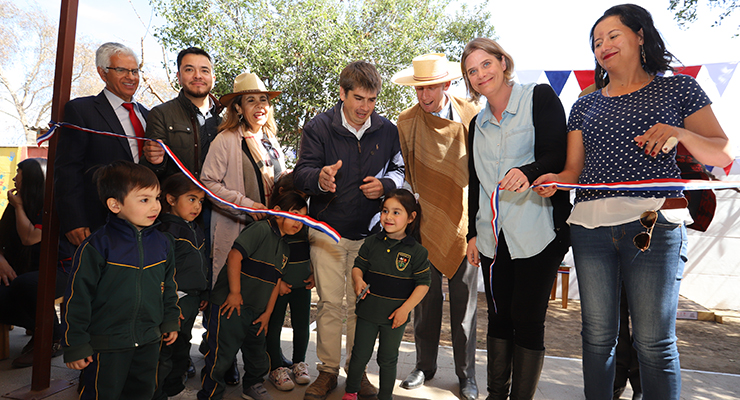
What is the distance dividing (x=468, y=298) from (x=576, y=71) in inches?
114

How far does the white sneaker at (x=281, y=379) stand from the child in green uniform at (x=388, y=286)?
484 millimetres

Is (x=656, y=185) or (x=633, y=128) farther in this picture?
(x=633, y=128)

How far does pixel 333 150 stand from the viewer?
2639 millimetres

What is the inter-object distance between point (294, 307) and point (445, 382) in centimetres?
112

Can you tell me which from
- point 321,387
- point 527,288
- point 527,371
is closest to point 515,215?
point 527,288

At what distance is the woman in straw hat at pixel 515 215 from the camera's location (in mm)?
2066

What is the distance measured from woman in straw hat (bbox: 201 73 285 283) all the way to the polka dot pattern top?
1796 mm

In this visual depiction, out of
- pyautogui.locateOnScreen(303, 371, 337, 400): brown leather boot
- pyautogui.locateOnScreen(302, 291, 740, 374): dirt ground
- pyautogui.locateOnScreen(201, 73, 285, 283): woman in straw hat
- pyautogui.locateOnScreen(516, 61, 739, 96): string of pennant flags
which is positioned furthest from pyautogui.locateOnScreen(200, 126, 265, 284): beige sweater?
pyautogui.locateOnScreen(516, 61, 739, 96): string of pennant flags

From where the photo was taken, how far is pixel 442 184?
2.80m

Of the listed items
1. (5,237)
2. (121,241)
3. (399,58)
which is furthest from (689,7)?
(5,237)

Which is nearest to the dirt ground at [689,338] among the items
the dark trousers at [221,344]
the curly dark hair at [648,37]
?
the dark trousers at [221,344]

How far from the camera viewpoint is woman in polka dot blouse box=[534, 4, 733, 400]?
166 cm

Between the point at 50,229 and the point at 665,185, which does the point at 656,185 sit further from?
the point at 50,229

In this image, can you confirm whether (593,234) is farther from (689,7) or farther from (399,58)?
(399,58)
